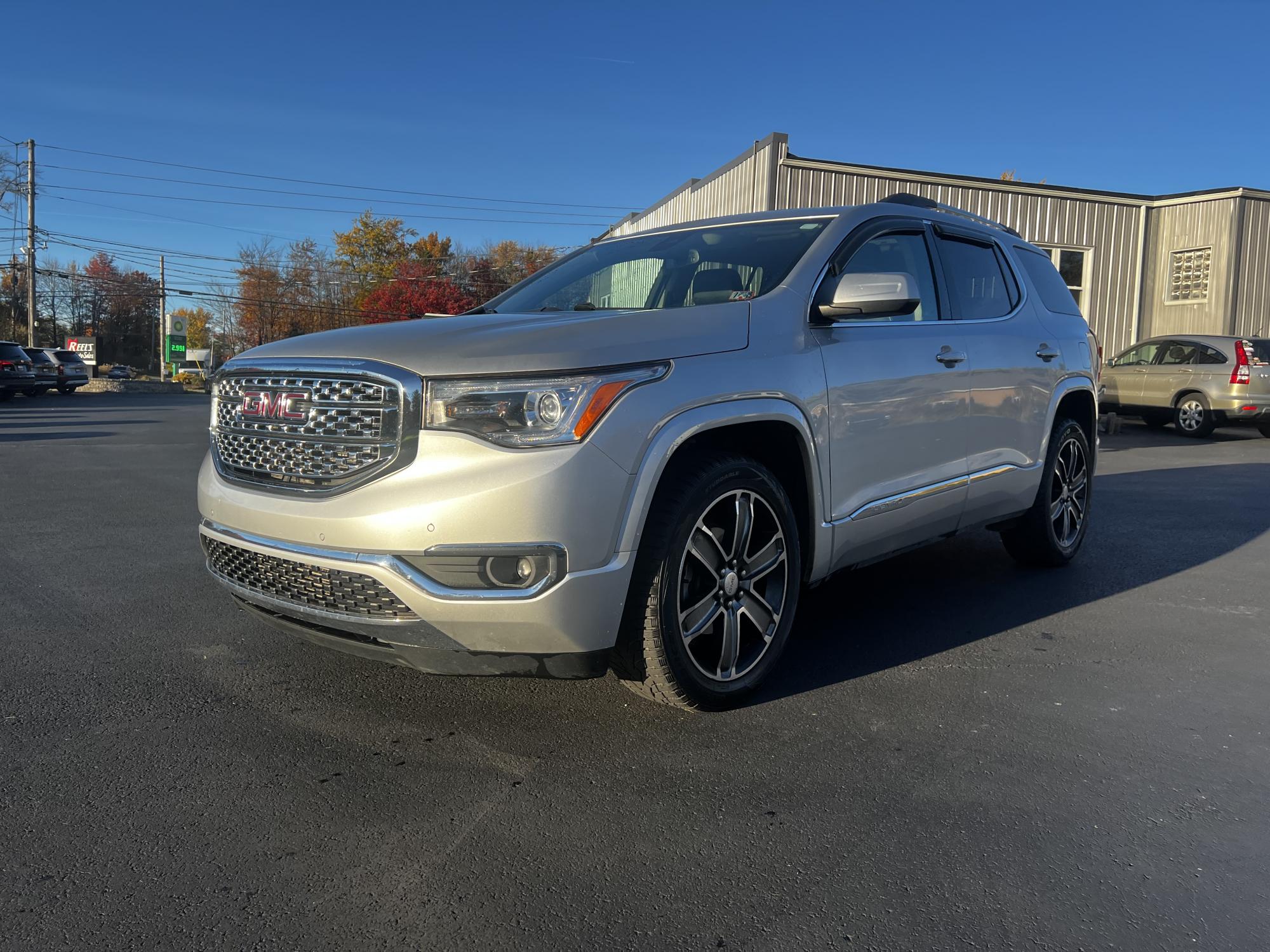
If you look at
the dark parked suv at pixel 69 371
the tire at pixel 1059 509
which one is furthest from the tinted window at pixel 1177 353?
the dark parked suv at pixel 69 371

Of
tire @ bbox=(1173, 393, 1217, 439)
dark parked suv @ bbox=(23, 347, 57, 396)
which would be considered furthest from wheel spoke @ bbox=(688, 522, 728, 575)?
dark parked suv @ bbox=(23, 347, 57, 396)

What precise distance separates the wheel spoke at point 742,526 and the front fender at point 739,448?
0.22m

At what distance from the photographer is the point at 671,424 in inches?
120

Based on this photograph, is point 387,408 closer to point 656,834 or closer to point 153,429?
point 656,834

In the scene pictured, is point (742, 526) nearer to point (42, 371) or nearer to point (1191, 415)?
point (1191, 415)

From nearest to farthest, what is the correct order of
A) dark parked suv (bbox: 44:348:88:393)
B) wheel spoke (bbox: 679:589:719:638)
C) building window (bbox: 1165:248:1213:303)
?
wheel spoke (bbox: 679:589:719:638), building window (bbox: 1165:248:1213:303), dark parked suv (bbox: 44:348:88:393)

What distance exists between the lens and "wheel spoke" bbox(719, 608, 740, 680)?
342 centimetres

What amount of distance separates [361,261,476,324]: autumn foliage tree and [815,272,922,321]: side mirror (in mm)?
53084

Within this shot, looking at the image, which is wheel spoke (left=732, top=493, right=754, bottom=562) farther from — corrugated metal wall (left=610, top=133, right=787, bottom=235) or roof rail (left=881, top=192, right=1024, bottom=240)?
corrugated metal wall (left=610, top=133, right=787, bottom=235)

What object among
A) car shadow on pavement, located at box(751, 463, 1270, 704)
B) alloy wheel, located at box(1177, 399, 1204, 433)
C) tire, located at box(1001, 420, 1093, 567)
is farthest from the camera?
alloy wheel, located at box(1177, 399, 1204, 433)

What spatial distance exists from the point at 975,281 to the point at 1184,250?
707 inches

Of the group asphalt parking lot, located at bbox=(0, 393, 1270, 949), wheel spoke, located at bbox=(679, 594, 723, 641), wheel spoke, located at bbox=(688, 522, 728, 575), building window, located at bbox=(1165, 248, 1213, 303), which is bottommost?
asphalt parking lot, located at bbox=(0, 393, 1270, 949)

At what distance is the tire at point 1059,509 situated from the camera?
5512 mm

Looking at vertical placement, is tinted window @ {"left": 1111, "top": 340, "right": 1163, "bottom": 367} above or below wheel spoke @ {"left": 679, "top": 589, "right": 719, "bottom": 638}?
above
